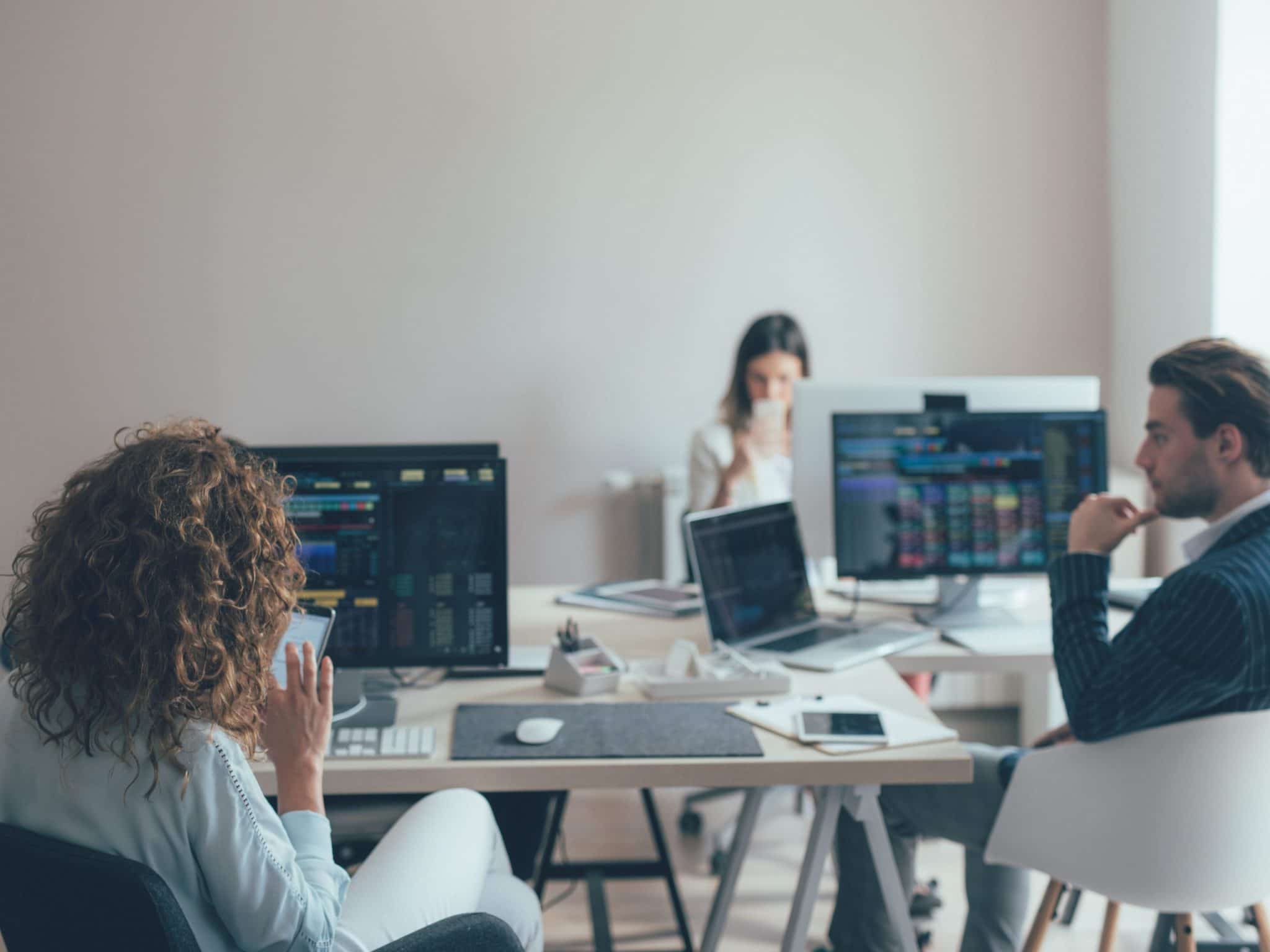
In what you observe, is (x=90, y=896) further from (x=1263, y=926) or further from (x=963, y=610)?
(x=963, y=610)

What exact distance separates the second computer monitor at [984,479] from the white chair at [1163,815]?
675mm

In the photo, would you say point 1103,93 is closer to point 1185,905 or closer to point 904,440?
point 904,440

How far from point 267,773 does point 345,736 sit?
14 cm

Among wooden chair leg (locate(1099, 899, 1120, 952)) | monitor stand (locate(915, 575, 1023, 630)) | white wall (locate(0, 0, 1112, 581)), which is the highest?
white wall (locate(0, 0, 1112, 581))

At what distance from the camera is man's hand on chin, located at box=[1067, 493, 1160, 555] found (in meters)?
2.07

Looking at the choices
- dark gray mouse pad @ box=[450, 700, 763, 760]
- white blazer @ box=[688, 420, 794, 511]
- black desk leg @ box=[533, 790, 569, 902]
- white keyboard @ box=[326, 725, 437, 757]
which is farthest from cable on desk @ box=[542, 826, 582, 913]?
white blazer @ box=[688, 420, 794, 511]

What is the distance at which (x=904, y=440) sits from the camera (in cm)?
248

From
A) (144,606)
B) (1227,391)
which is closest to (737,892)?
(1227,391)

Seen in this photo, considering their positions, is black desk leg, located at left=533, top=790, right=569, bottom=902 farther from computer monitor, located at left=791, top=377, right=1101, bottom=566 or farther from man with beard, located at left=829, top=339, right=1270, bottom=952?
computer monitor, located at left=791, top=377, right=1101, bottom=566

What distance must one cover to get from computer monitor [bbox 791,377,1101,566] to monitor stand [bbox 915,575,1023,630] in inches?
9.9

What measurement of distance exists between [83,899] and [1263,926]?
1.73 meters

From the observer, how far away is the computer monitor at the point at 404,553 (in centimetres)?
199

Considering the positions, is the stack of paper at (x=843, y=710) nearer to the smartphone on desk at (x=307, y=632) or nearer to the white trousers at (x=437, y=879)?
the white trousers at (x=437, y=879)

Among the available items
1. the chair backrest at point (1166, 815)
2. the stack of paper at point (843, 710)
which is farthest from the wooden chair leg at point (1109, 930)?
the stack of paper at point (843, 710)
